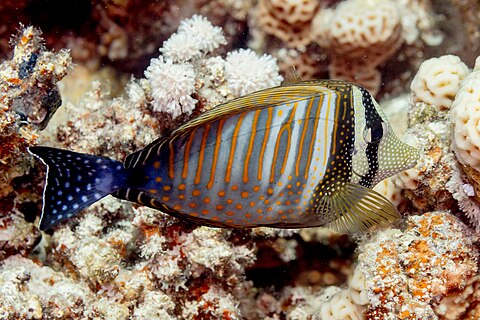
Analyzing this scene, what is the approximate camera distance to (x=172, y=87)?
384 centimetres

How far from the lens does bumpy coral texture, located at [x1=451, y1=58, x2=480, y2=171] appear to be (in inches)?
121

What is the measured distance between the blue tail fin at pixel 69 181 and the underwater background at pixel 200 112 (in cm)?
91

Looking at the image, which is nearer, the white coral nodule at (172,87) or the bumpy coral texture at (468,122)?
the bumpy coral texture at (468,122)

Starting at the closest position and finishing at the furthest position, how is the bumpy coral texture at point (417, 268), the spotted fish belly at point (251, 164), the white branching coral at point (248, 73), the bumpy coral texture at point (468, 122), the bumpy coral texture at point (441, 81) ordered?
1. the spotted fish belly at point (251, 164)
2. the bumpy coral texture at point (468, 122)
3. the bumpy coral texture at point (417, 268)
4. the bumpy coral texture at point (441, 81)
5. the white branching coral at point (248, 73)

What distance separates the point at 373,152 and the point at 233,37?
8.63 feet

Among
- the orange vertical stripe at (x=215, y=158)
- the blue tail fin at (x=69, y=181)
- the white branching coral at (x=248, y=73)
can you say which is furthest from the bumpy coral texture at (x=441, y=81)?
the blue tail fin at (x=69, y=181)

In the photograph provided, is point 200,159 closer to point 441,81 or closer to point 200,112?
point 200,112

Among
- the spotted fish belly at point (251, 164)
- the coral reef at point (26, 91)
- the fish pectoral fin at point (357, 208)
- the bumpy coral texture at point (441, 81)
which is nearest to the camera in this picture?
the spotted fish belly at point (251, 164)

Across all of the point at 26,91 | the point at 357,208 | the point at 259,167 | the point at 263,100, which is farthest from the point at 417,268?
the point at 26,91

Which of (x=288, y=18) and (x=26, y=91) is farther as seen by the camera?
(x=288, y=18)

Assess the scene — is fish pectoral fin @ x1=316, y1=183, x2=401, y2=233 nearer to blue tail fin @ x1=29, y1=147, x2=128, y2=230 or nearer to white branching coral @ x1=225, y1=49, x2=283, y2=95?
blue tail fin @ x1=29, y1=147, x2=128, y2=230

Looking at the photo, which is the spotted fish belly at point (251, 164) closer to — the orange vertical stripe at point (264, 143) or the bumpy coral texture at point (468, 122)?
the orange vertical stripe at point (264, 143)

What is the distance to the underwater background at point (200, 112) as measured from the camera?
340cm

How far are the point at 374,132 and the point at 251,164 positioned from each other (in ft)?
2.78
